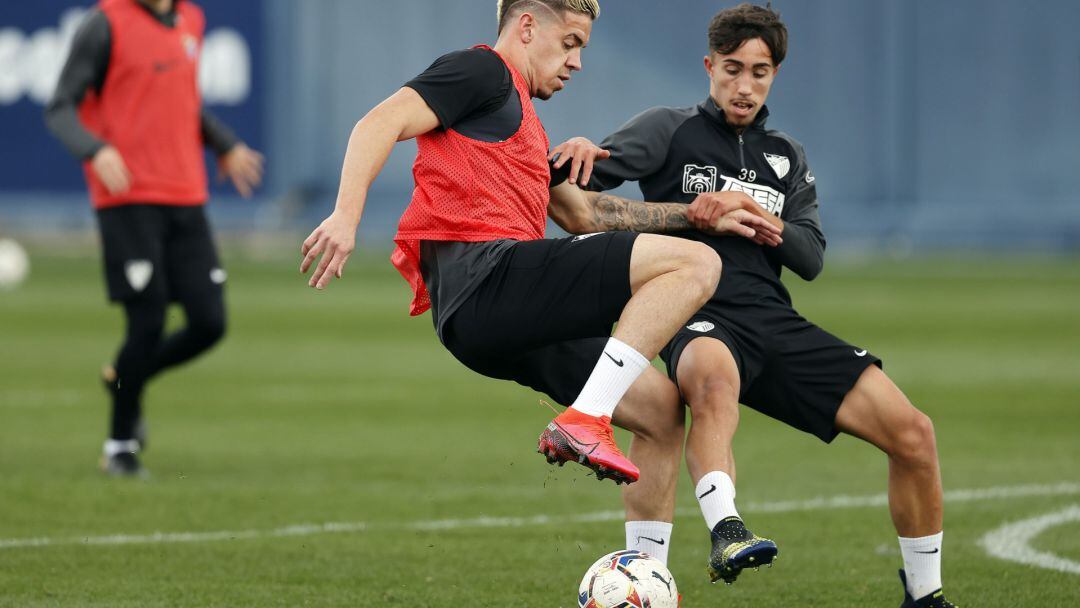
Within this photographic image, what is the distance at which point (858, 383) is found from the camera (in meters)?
5.56

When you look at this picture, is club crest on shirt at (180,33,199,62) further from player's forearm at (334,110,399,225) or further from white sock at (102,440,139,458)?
player's forearm at (334,110,399,225)

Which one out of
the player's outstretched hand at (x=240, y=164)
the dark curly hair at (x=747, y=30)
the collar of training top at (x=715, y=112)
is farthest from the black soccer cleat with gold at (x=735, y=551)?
the player's outstretched hand at (x=240, y=164)

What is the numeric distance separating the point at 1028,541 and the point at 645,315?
2723 millimetres

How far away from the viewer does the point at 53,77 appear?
31.8 meters

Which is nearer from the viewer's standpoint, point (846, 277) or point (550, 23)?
point (550, 23)

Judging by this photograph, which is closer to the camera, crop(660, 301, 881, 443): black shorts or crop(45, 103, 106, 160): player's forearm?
crop(660, 301, 881, 443): black shorts

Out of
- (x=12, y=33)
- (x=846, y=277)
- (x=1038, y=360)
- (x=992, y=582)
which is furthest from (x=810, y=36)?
(x=992, y=582)

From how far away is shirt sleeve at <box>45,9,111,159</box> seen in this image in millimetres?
8516

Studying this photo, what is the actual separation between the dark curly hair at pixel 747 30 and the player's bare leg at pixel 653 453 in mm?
1270

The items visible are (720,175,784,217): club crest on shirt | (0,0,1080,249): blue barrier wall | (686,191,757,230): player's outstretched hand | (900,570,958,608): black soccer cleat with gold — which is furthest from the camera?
(0,0,1080,249): blue barrier wall

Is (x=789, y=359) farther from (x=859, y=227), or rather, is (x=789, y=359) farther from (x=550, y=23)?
(x=859, y=227)

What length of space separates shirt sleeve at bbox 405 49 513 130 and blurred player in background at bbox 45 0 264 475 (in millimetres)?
3795

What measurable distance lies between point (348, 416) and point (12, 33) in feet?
74.8

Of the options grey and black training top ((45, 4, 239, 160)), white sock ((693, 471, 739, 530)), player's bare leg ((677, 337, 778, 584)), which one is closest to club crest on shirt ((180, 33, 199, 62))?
grey and black training top ((45, 4, 239, 160))
